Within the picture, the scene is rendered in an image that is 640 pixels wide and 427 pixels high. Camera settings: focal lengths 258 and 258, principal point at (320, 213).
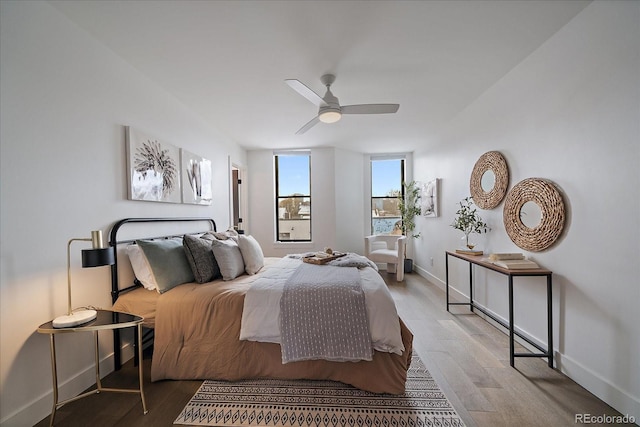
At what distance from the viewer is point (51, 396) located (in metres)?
1.66

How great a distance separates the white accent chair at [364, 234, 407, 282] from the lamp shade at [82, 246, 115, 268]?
170 inches

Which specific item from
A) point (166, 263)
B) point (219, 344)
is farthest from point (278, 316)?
point (166, 263)

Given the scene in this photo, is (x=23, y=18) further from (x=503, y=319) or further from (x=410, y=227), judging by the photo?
(x=410, y=227)

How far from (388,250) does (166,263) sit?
13.8 ft

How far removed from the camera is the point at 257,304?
6.31 feet

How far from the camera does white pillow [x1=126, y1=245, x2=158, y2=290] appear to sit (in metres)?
2.13

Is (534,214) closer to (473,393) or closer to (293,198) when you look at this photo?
(473,393)

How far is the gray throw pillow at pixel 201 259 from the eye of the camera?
7.48ft

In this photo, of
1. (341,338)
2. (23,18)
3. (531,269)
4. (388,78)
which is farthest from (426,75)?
(23,18)

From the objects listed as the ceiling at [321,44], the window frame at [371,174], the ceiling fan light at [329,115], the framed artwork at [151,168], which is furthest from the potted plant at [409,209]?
the framed artwork at [151,168]

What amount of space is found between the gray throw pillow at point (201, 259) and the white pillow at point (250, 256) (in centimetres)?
28

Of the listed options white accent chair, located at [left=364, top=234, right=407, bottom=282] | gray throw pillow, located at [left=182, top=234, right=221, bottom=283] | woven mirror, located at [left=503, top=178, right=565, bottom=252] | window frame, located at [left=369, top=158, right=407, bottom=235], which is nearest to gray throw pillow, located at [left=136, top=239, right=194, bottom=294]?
gray throw pillow, located at [left=182, top=234, right=221, bottom=283]

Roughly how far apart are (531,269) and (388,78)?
7.09ft

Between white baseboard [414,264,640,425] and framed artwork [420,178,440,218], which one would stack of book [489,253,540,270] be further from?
framed artwork [420,178,440,218]
